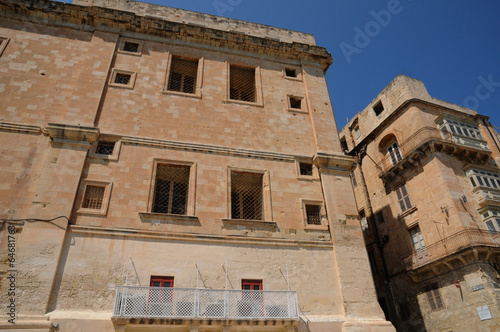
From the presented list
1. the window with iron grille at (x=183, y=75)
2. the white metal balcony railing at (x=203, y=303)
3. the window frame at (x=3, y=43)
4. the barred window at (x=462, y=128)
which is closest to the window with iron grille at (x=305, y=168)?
the white metal balcony railing at (x=203, y=303)

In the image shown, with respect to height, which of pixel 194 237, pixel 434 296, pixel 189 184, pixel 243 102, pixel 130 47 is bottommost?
pixel 434 296

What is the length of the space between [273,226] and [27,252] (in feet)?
24.4

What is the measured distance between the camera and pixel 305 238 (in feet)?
40.4

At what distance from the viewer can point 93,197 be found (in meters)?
11.7

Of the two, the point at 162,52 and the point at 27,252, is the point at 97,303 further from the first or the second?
the point at 162,52

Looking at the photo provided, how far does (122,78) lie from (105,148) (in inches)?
143

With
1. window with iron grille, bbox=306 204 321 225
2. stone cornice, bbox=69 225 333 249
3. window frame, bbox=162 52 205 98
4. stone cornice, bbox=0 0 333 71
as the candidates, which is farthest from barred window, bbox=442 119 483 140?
window frame, bbox=162 52 205 98

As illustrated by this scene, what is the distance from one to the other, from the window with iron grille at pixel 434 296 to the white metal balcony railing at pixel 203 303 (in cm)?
961

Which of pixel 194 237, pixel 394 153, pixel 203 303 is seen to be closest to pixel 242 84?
pixel 194 237

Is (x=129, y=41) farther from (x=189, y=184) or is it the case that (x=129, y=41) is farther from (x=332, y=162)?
(x=332, y=162)

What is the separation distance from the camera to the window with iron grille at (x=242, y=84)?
1631 centimetres

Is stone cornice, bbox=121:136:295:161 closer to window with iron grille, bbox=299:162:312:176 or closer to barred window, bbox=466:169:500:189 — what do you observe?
window with iron grille, bbox=299:162:312:176

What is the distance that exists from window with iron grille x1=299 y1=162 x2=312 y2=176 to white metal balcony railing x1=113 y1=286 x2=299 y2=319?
16.8 feet

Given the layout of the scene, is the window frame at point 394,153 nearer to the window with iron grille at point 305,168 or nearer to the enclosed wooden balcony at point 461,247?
the enclosed wooden balcony at point 461,247
